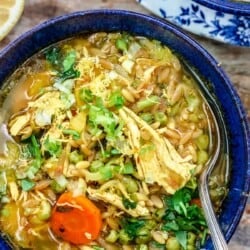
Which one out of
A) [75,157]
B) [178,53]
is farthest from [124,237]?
[178,53]

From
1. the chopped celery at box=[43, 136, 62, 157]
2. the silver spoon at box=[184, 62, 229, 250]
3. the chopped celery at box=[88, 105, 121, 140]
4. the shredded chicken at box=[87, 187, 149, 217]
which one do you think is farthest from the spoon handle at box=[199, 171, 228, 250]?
the chopped celery at box=[43, 136, 62, 157]

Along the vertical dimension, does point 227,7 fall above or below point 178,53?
above

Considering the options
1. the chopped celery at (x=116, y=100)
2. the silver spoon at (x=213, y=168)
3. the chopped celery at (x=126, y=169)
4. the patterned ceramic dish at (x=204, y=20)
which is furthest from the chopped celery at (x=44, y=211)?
the patterned ceramic dish at (x=204, y=20)

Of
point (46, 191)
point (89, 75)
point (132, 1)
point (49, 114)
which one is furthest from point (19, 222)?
point (132, 1)

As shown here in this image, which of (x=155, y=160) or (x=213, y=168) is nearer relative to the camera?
(x=155, y=160)

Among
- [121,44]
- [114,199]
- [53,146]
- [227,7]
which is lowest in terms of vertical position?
[114,199]

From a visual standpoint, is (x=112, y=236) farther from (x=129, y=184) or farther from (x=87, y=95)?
(x=87, y=95)

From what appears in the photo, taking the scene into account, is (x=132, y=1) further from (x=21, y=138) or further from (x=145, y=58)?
(x=21, y=138)
